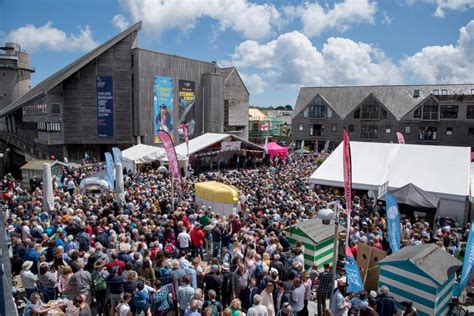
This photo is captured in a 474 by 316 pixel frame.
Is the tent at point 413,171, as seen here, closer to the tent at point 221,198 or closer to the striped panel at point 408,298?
the tent at point 221,198

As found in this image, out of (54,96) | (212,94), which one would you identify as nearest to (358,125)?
(212,94)

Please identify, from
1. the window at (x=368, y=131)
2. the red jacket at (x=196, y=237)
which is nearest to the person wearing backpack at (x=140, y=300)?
the red jacket at (x=196, y=237)

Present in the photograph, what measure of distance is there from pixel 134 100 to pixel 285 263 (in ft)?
93.8

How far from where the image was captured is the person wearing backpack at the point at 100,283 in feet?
22.6

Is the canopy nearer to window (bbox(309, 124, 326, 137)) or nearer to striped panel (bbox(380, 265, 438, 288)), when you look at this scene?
striped panel (bbox(380, 265, 438, 288))

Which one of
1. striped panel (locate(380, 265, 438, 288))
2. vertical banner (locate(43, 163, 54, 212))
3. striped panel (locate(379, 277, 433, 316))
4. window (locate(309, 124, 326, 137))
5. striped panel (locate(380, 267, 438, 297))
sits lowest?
striped panel (locate(379, 277, 433, 316))

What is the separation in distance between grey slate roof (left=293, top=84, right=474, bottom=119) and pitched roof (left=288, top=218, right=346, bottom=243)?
122ft

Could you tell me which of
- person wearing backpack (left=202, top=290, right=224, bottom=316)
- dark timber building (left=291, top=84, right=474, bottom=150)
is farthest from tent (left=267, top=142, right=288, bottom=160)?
person wearing backpack (left=202, top=290, right=224, bottom=316)

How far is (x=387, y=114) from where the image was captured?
143 feet

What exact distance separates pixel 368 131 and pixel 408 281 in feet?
132

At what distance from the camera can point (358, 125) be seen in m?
45.6

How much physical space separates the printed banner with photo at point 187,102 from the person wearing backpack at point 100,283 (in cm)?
3038

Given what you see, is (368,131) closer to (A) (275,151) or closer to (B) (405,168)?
(A) (275,151)

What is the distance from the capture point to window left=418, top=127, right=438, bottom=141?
4131 centimetres
